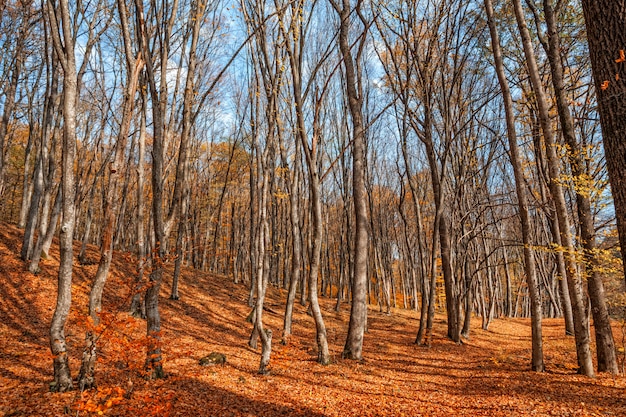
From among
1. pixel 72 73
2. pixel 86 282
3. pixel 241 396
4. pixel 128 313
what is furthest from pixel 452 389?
pixel 86 282

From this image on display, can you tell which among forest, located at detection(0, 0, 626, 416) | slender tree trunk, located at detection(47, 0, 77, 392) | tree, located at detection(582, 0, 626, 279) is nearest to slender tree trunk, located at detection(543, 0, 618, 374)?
forest, located at detection(0, 0, 626, 416)

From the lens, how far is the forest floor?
15.4ft

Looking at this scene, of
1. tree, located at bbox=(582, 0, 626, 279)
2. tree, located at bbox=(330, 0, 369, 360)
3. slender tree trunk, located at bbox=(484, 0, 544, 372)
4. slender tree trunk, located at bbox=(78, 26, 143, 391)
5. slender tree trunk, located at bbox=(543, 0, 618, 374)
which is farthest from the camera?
tree, located at bbox=(330, 0, 369, 360)

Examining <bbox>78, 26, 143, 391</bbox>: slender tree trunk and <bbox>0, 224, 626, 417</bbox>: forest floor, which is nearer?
<bbox>0, 224, 626, 417</bbox>: forest floor

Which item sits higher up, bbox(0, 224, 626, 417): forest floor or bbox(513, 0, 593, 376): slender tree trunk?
bbox(513, 0, 593, 376): slender tree trunk

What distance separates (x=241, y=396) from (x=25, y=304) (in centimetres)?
724

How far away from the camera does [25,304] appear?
29.8 ft

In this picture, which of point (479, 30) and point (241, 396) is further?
point (479, 30)

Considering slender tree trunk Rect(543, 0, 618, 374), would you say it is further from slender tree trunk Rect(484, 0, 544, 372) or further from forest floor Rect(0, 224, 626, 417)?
slender tree trunk Rect(484, 0, 544, 372)

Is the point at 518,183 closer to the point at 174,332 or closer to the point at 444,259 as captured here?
the point at 444,259

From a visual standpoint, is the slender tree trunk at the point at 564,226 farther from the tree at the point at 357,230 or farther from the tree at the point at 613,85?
the tree at the point at 613,85

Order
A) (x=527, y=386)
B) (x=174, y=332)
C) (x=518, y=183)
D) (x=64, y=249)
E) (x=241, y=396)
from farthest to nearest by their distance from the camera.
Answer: (x=174, y=332), (x=518, y=183), (x=527, y=386), (x=241, y=396), (x=64, y=249)

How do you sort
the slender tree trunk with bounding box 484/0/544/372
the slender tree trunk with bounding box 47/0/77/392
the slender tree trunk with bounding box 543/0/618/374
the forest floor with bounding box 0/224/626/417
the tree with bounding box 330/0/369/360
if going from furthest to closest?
the tree with bounding box 330/0/369/360 < the slender tree trunk with bounding box 484/0/544/372 < the slender tree trunk with bounding box 543/0/618/374 < the forest floor with bounding box 0/224/626/417 < the slender tree trunk with bounding box 47/0/77/392

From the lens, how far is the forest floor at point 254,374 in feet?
15.4
